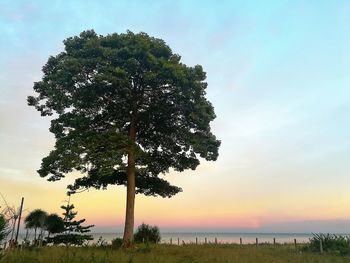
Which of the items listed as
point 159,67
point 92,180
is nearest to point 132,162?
point 92,180

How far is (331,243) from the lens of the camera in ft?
94.1

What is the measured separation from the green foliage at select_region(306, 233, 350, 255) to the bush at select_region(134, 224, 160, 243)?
12613 millimetres

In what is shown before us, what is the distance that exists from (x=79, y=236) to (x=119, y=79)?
23358 mm

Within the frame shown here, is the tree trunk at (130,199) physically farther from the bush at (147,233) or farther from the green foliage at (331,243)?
the green foliage at (331,243)

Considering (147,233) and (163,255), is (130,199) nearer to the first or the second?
(163,255)

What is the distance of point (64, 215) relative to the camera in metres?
42.7

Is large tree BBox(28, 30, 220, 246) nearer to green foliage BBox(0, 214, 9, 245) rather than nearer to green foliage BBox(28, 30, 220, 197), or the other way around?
green foliage BBox(28, 30, 220, 197)

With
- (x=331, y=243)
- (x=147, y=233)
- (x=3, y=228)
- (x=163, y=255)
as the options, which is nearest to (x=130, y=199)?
(x=163, y=255)

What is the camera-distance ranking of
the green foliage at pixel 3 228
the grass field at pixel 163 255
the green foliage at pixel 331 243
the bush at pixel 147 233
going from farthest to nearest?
the bush at pixel 147 233, the green foliage at pixel 331 243, the grass field at pixel 163 255, the green foliage at pixel 3 228

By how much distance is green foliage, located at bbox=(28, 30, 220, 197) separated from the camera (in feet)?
77.9

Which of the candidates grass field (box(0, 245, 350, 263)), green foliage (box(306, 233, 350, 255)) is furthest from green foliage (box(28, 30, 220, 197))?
green foliage (box(306, 233, 350, 255))

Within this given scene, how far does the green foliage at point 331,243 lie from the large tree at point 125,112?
424 inches

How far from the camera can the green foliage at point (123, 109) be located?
2375cm

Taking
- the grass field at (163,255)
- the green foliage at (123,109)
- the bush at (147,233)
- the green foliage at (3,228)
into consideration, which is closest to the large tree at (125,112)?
the green foliage at (123,109)
